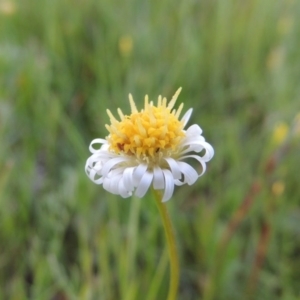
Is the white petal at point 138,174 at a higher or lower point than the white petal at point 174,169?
lower

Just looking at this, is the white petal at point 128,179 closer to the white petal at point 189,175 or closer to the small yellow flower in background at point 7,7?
the white petal at point 189,175

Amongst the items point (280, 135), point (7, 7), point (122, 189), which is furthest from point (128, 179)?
point (7, 7)

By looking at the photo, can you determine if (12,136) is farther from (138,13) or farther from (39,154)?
(138,13)

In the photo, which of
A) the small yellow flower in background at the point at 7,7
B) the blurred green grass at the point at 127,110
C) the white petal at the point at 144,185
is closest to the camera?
the white petal at the point at 144,185

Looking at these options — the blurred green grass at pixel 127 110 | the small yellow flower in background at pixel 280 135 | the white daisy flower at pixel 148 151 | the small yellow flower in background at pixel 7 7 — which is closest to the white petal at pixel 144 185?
the white daisy flower at pixel 148 151

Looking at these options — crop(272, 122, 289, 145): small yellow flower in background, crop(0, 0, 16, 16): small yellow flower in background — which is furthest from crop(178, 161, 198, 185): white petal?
crop(0, 0, 16, 16): small yellow flower in background

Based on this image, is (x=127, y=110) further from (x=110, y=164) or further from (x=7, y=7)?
(x=110, y=164)
